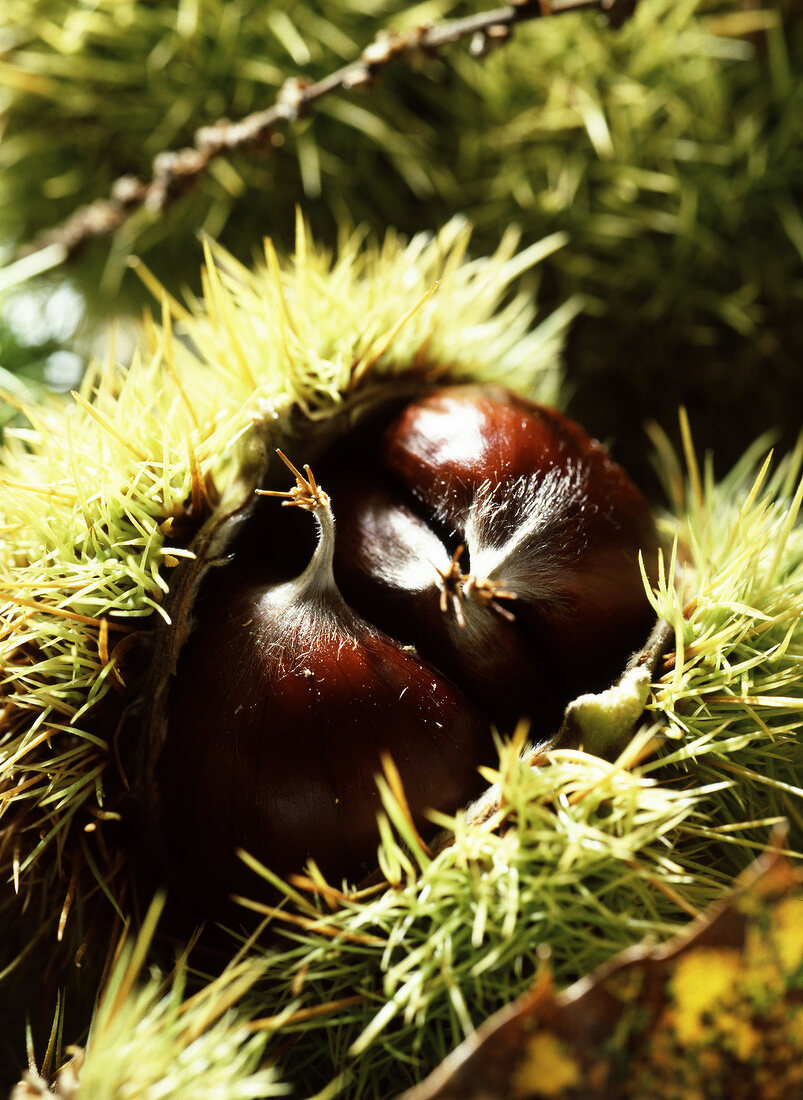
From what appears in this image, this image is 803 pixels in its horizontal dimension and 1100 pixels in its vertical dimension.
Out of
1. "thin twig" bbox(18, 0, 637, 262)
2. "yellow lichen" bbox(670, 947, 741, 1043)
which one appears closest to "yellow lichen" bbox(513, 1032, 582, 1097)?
"yellow lichen" bbox(670, 947, 741, 1043)

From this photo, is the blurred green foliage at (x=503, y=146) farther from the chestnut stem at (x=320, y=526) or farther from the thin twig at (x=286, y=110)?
the chestnut stem at (x=320, y=526)

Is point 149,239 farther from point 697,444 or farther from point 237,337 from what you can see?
point 697,444

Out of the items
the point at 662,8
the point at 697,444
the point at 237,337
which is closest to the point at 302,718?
the point at 237,337

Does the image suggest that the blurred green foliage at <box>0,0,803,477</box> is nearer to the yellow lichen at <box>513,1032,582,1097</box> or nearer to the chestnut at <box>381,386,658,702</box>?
the chestnut at <box>381,386,658,702</box>

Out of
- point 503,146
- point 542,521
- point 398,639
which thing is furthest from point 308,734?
point 503,146

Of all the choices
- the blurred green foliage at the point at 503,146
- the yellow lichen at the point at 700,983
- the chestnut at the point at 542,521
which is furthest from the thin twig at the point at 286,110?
the yellow lichen at the point at 700,983
